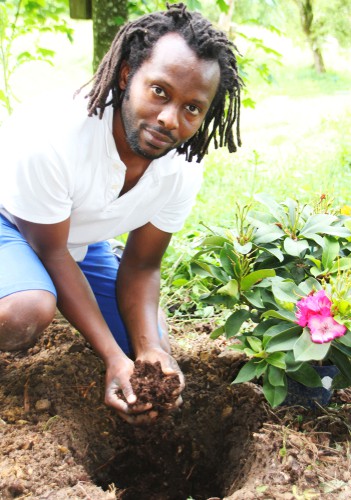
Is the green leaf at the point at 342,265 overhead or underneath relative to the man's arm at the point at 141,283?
overhead

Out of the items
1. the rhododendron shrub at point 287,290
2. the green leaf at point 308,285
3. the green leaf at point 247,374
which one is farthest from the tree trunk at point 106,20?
the green leaf at point 247,374

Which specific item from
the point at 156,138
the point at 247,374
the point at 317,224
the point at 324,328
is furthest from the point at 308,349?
the point at 156,138

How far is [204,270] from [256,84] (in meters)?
6.22

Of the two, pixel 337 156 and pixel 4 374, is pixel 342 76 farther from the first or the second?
pixel 4 374

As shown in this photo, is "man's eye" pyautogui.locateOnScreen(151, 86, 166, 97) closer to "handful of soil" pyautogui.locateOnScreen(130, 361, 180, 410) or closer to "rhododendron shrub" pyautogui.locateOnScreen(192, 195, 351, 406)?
"rhododendron shrub" pyautogui.locateOnScreen(192, 195, 351, 406)

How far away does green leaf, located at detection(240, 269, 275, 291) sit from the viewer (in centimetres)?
192

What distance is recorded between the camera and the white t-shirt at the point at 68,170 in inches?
71.7

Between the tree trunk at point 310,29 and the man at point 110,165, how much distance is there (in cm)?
856

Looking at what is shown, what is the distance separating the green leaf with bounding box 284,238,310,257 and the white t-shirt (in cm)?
45

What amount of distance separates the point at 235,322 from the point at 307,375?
0.29m

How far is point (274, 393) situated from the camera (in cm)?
185

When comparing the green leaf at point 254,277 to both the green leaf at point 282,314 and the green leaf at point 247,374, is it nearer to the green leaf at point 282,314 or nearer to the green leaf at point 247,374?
the green leaf at point 282,314

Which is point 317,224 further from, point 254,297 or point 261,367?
point 261,367

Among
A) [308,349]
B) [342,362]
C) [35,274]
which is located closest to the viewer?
[308,349]
